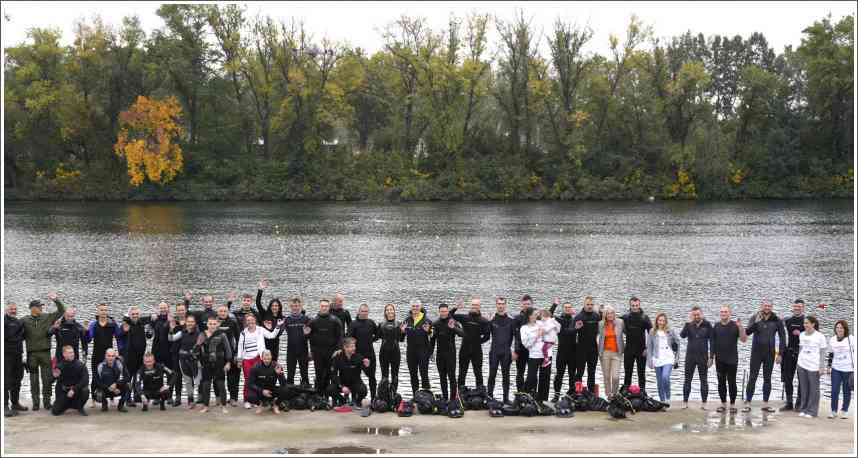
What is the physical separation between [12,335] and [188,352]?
9.65ft

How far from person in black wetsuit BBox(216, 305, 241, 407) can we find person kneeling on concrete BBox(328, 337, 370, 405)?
1.66 m

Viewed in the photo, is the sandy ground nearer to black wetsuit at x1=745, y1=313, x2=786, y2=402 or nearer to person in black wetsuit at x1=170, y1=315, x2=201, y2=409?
person in black wetsuit at x1=170, y1=315, x2=201, y2=409

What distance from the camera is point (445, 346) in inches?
711

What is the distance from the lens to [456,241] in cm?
5078

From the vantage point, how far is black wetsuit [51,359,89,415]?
54.9 ft

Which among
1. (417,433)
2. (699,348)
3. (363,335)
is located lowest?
(417,433)

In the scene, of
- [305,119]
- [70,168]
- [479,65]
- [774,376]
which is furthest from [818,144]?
[774,376]

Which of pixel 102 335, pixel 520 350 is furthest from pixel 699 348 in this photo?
pixel 102 335

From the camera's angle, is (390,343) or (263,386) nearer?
(263,386)

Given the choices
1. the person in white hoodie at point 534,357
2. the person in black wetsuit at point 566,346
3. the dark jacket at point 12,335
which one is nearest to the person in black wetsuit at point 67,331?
the dark jacket at point 12,335

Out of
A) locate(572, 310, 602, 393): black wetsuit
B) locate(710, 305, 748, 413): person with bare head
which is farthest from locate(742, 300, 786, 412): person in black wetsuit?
locate(572, 310, 602, 393): black wetsuit

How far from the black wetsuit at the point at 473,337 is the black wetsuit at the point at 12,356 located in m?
7.37

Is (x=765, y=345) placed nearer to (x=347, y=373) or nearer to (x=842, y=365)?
(x=842, y=365)

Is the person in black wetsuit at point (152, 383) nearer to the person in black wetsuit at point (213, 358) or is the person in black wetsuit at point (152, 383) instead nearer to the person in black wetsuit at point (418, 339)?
the person in black wetsuit at point (213, 358)
